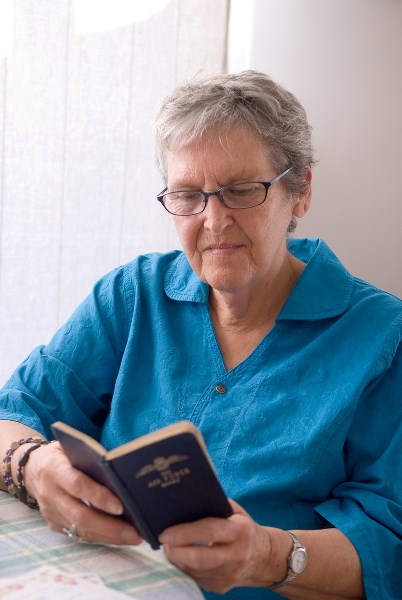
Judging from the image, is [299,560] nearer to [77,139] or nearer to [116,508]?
[116,508]

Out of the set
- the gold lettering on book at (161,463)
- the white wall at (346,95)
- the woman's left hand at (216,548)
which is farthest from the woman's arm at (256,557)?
the white wall at (346,95)

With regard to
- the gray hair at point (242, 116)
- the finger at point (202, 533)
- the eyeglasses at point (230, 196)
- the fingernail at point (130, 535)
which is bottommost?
the fingernail at point (130, 535)

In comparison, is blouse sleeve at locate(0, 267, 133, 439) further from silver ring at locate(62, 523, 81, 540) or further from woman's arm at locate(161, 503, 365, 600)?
woman's arm at locate(161, 503, 365, 600)

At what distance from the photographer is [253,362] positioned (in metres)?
1.53

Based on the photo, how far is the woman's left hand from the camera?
3.39ft

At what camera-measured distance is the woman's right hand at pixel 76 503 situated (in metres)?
1.08

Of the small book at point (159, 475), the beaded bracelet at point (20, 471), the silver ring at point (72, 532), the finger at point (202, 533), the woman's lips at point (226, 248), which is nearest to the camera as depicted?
the small book at point (159, 475)

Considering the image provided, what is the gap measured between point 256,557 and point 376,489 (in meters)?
0.34

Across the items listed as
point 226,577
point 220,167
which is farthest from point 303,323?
point 226,577

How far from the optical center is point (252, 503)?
1439 millimetres

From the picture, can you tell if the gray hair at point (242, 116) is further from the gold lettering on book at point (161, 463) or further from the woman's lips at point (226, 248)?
the gold lettering on book at point (161, 463)

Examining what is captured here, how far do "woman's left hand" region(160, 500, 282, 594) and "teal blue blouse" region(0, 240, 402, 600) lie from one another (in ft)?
0.90

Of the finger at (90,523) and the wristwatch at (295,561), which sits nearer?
the finger at (90,523)

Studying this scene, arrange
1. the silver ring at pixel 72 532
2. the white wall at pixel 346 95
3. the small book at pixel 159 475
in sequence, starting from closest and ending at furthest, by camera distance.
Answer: the small book at pixel 159 475
the silver ring at pixel 72 532
the white wall at pixel 346 95
